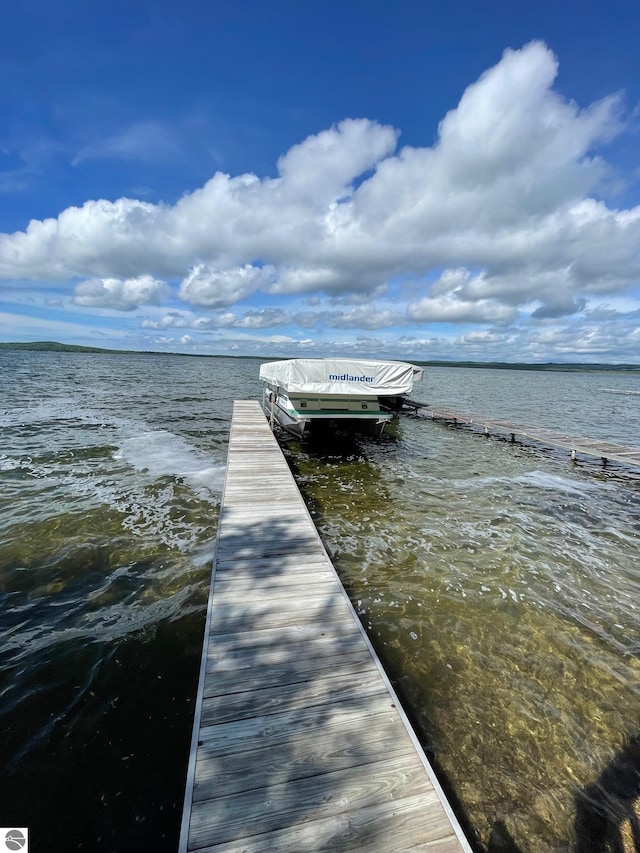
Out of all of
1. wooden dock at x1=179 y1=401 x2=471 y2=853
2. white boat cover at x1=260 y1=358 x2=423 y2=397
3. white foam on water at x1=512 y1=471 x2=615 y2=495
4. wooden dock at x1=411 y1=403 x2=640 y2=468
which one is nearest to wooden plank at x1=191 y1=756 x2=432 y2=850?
wooden dock at x1=179 y1=401 x2=471 y2=853

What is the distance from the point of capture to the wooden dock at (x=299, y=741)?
2.03m

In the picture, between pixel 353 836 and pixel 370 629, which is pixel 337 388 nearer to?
pixel 370 629

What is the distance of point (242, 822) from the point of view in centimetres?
Result: 204

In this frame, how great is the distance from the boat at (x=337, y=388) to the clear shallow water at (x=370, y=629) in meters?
2.59

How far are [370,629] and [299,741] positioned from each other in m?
2.17

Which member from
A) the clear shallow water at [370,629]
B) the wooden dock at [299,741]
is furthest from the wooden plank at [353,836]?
the clear shallow water at [370,629]

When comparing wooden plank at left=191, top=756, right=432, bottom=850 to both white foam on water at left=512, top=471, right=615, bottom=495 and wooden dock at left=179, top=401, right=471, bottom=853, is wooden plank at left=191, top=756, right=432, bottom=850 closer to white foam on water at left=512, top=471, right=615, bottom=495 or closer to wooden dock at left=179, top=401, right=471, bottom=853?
wooden dock at left=179, top=401, right=471, bottom=853

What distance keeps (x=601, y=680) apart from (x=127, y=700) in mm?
5006

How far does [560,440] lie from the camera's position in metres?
15.1

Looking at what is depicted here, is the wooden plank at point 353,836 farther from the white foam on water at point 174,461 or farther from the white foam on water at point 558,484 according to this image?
the white foam on water at point 558,484

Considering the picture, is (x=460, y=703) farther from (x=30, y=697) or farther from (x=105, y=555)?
(x=105, y=555)

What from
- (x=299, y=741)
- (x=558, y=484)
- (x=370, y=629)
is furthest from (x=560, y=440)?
(x=299, y=741)

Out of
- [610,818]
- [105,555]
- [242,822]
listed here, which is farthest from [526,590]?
[105,555]

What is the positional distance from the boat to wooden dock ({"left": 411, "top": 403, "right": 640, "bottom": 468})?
7564 mm
